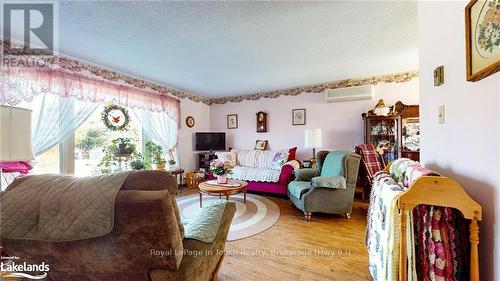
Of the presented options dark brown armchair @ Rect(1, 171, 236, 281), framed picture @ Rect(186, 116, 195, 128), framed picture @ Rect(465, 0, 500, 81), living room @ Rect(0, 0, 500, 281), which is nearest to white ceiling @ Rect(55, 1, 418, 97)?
living room @ Rect(0, 0, 500, 281)

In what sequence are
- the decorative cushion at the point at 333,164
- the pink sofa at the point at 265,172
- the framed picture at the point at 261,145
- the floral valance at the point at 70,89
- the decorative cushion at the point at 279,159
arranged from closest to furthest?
the floral valance at the point at 70,89
the decorative cushion at the point at 333,164
the pink sofa at the point at 265,172
the decorative cushion at the point at 279,159
the framed picture at the point at 261,145

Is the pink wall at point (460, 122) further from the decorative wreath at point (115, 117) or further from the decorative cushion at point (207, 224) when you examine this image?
the decorative wreath at point (115, 117)

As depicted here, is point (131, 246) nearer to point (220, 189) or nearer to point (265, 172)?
point (220, 189)

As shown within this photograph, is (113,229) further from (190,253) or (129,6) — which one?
(129,6)

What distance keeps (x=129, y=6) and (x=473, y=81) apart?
2328 mm

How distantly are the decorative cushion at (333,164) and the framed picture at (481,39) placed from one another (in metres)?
2.00

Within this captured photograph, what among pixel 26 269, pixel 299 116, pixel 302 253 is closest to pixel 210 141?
pixel 299 116

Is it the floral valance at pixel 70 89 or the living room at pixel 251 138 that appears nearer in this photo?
the living room at pixel 251 138

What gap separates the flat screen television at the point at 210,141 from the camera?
504 centimetres

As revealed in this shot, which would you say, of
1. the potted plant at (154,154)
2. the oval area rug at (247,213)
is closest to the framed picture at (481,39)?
the oval area rug at (247,213)

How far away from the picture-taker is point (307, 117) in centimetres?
444

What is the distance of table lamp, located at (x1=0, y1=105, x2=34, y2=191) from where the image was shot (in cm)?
104

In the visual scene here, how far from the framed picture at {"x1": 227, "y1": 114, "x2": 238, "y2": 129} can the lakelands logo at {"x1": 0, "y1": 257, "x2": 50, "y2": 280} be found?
14.8ft

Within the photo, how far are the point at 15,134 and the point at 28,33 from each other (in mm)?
1938
